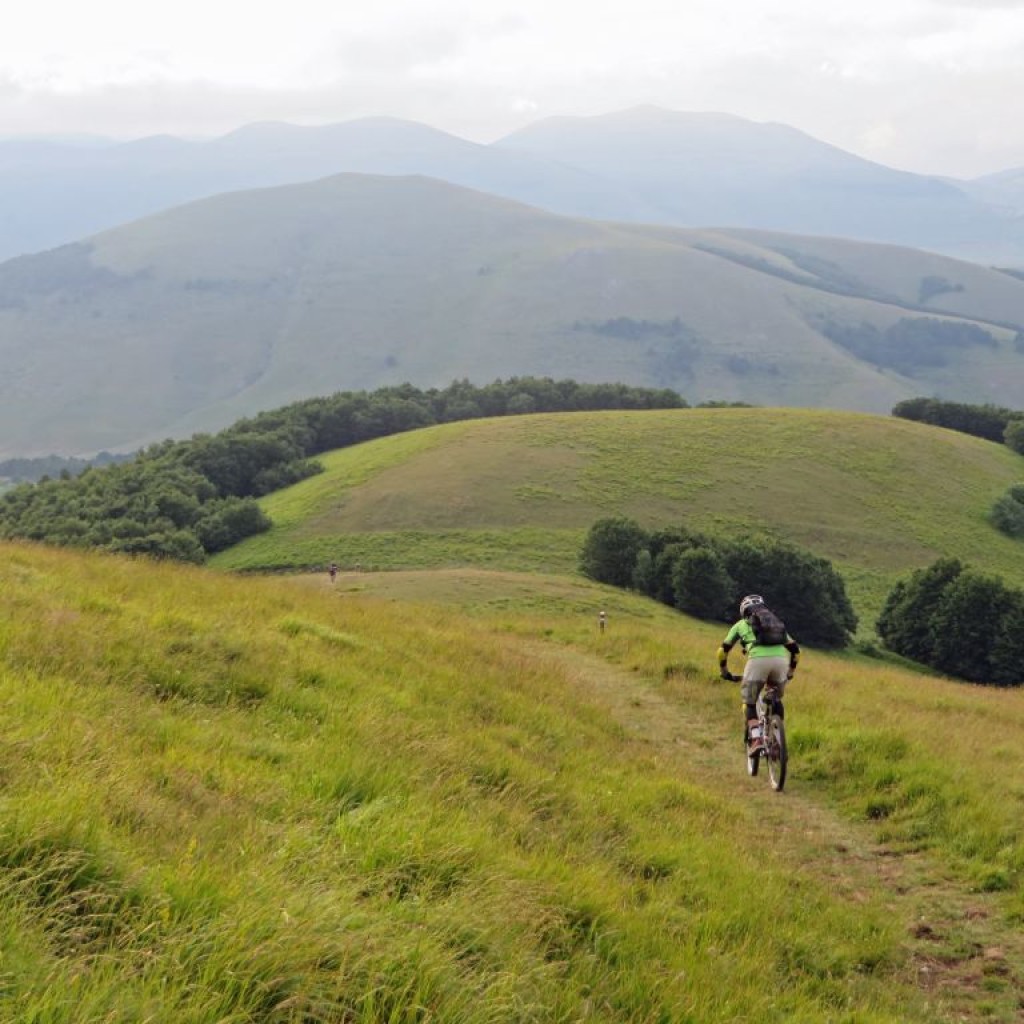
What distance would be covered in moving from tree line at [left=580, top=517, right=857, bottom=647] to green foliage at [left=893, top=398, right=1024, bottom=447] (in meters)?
77.2

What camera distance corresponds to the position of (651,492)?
264ft

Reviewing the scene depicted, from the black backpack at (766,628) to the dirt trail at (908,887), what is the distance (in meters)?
2.13

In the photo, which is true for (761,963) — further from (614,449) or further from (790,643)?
(614,449)

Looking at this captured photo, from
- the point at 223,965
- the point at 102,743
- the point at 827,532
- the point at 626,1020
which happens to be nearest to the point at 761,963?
the point at 626,1020

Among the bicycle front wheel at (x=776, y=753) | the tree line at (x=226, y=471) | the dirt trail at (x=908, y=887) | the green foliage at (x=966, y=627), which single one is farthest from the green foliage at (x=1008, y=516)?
the bicycle front wheel at (x=776, y=753)

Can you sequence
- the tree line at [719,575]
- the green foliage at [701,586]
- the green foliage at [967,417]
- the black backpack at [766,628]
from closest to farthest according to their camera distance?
1. the black backpack at [766,628]
2. the green foliage at [701,586]
3. the tree line at [719,575]
4. the green foliage at [967,417]

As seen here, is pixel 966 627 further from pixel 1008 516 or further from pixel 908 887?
pixel 908 887

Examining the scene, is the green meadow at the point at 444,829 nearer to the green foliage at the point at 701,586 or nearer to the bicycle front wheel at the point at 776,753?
the bicycle front wheel at the point at 776,753

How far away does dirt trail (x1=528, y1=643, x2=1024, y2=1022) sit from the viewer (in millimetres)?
7344

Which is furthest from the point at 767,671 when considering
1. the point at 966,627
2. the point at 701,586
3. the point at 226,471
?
the point at 226,471

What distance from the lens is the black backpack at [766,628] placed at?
13.7 meters

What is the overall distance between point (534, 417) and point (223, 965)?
9942 cm

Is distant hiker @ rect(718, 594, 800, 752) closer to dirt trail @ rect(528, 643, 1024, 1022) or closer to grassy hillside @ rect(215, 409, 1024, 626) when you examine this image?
dirt trail @ rect(528, 643, 1024, 1022)

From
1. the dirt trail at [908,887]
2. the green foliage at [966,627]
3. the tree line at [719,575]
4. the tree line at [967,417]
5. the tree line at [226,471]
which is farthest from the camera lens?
the tree line at [967,417]
